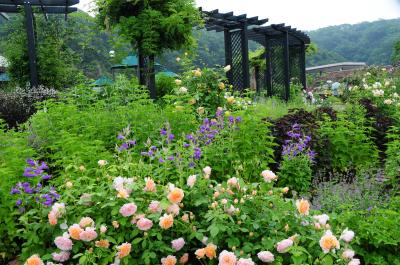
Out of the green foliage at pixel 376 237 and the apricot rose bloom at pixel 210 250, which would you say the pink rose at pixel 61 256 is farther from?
the green foliage at pixel 376 237

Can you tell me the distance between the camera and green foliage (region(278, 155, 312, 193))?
3.73 meters

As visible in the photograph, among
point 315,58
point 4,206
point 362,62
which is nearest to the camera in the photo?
point 4,206

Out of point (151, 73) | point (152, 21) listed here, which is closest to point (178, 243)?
point (152, 21)

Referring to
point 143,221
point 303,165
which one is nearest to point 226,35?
point 303,165

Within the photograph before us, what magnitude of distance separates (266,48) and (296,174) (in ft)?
36.6

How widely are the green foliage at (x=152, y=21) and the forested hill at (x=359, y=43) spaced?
69.3 feet

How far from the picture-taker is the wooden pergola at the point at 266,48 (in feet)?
37.2

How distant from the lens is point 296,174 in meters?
3.72

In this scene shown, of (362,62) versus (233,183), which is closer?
(233,183)

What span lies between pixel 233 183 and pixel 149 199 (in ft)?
1.35

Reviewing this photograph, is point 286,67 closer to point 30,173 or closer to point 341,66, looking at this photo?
point 30,173

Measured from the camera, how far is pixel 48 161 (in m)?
3.90

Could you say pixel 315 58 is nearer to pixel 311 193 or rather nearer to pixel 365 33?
pixel 365 33

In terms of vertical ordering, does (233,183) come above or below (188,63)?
below
